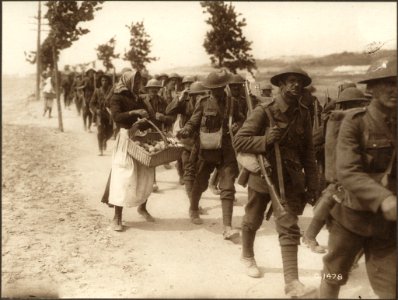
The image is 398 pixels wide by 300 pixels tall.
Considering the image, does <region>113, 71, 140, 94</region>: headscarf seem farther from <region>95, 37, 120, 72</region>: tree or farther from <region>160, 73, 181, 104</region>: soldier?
<region>95, 37, 120, 72</region>: tree

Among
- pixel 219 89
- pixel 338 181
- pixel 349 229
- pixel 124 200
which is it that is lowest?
pixel 124 200

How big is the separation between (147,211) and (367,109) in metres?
4.58

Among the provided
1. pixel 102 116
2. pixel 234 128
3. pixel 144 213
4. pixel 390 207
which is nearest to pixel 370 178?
pixel 390 207

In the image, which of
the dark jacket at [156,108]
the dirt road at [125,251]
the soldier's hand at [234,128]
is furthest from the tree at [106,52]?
the soldier's hand at [234,128]

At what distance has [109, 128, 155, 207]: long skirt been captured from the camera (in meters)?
6.74

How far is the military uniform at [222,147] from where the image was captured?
6.35m

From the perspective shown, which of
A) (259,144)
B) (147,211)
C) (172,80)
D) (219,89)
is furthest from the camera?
(172,80)

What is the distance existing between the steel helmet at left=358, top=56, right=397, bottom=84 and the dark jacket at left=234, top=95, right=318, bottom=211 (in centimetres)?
112

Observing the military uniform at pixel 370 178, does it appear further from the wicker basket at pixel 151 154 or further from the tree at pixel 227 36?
the tree at pixel 227 36

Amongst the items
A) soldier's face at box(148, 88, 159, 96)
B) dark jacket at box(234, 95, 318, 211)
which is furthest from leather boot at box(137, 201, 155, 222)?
soldier's face at box(148, 88, 159, 96)

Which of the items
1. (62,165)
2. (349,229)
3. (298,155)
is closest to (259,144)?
(298,155)

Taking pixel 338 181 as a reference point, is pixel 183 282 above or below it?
below

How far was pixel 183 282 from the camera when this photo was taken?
498cm

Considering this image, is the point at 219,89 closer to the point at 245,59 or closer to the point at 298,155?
the point at 298,155
